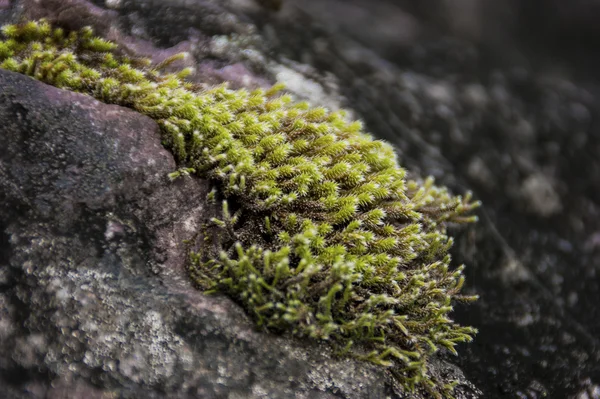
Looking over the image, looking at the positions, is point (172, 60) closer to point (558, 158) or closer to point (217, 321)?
point (217, 321)

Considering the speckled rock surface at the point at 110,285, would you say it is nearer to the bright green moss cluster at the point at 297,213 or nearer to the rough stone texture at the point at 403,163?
the rough stone texture at the point at 403,163

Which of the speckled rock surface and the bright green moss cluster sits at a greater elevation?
the bright green moss cluster

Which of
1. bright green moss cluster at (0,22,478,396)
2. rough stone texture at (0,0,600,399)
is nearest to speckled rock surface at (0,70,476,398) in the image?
rough stone texture at (0,0,600,399)

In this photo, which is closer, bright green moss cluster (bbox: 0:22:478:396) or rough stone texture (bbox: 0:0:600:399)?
rough stone texture (bbox: 0:0:600:399)

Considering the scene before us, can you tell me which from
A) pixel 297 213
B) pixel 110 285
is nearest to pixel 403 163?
pixel 297 213

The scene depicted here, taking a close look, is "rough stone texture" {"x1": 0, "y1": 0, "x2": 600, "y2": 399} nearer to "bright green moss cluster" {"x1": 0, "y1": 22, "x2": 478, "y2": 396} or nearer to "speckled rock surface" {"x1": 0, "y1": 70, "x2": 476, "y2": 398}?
"speckled rock surface" {"x1": 0, "y1": 70, "x2": 476, "y2": 398}

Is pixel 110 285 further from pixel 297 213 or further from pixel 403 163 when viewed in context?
pixel 403 163
